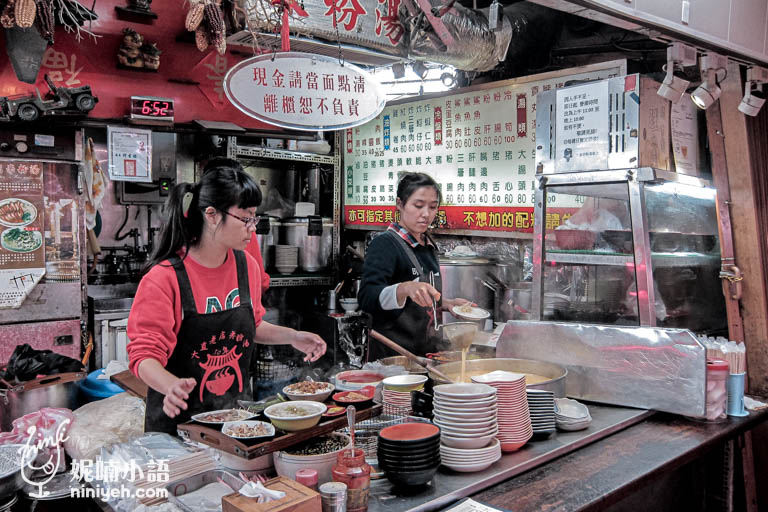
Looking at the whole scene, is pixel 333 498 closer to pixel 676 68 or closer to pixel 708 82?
pixel 676 68

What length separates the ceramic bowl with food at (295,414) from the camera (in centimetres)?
167

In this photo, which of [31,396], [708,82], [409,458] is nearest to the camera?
[409,458]

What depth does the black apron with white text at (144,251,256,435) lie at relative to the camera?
239 cm

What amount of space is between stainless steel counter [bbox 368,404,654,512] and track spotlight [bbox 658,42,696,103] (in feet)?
5.35

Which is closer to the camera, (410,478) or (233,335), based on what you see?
(410,478)

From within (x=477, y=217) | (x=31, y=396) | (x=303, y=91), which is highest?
(x=303, y=91)

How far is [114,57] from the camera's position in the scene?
5605mm

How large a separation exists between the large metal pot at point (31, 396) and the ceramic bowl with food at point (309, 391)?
83.7 inches

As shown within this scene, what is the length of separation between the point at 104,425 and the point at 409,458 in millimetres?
1358

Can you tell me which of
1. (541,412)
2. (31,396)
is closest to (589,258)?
(541,412)

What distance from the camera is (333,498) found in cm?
148

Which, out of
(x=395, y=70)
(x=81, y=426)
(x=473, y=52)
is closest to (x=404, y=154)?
(x=395, y=70)

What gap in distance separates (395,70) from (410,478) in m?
4.83

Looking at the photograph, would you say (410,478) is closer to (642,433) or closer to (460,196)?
(642,433)
